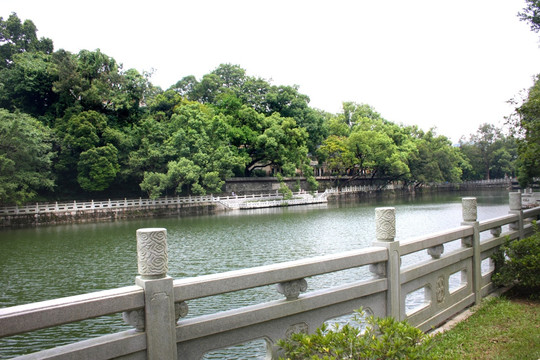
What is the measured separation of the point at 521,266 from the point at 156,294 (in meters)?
4.69

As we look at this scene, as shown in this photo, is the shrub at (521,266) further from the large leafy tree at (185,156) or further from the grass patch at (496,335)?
the large leafy tree at (185,156)

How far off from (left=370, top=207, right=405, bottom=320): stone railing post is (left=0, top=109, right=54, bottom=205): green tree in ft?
76.4

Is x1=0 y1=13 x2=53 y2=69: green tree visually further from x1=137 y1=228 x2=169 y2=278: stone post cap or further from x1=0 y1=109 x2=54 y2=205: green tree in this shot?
x1=137 y1=228 x2=169 y2=278: stone post cap

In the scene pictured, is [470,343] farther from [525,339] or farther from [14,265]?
[14,265]

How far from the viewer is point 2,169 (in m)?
22.4

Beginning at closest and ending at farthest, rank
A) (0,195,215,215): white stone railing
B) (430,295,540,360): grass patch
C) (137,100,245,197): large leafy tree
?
(430,295,540,360): grass patch < (0,195,215,215): white stone railing < (137,100,245,197): large leafy tree

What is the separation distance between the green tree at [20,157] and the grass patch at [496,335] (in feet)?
77.2

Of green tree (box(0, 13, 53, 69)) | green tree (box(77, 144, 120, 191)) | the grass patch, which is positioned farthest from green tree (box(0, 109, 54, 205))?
the grass patch

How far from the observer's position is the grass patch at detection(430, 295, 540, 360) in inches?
141

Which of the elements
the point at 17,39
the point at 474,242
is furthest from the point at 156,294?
the point at 17,39

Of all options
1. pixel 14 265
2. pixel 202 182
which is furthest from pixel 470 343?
pixel 202 182

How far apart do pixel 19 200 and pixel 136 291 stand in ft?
81.2

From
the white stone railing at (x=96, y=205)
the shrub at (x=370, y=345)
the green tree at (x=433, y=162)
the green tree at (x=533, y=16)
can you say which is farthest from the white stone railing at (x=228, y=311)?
the green tree at (x=433, y=162)

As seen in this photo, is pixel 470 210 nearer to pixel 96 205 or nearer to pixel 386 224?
pixel 386 224
